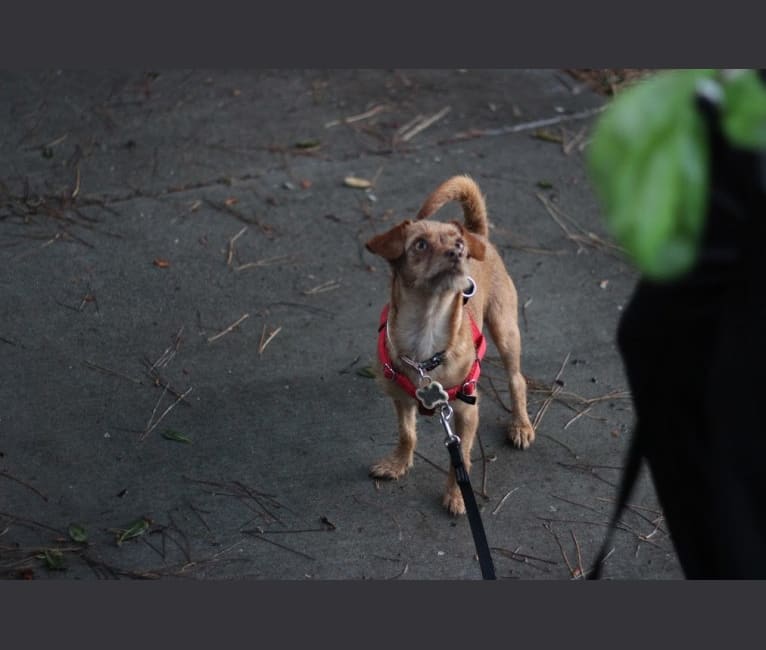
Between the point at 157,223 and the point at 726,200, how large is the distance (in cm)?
466

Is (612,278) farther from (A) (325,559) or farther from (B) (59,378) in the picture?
(B) (59,378)

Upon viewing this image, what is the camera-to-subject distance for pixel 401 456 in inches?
184

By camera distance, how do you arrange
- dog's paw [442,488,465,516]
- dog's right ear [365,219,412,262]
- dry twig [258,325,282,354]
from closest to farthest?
dog's right ear [365,219,412,262] → dog's paw [442,488,465,516] → dry twig [258,325,282,354]

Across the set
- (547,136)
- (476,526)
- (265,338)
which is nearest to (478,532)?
(476,526)

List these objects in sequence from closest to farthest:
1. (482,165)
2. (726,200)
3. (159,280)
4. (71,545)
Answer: (726,200)
(71,545)
(159,280)
(482,165)

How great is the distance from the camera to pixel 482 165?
6.78 m

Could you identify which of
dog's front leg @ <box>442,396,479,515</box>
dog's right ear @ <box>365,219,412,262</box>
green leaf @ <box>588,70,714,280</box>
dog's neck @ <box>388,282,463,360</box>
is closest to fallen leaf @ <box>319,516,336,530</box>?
dog's front leg @ <box>442,396,479,515</box>

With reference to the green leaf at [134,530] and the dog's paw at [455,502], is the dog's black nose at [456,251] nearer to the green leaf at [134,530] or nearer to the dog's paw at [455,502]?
the dog's paw at [455,502]

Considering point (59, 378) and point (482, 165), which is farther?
Result: point (482, 165)

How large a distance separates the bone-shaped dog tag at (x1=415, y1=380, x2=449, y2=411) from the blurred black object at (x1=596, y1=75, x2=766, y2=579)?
1.69m

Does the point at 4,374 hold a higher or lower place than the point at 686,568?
lower

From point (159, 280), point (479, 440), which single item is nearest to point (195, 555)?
point (479, 440)

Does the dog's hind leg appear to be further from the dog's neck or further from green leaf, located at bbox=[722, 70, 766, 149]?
green leaf, located at bbox=[722, 70, 766, 149]

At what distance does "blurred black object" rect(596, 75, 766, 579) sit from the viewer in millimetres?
2016
